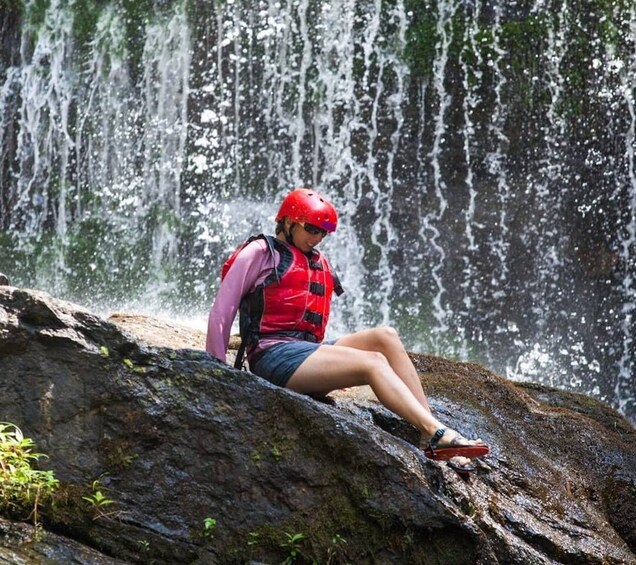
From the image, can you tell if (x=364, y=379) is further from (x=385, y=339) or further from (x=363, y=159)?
(x=363, y=159)

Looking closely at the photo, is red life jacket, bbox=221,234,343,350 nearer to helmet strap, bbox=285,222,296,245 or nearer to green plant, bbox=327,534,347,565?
helmet strap, bbox=285,222,296,245

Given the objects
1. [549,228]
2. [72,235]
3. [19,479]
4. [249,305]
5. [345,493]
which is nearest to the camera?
[19,479]

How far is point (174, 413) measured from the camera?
398cm

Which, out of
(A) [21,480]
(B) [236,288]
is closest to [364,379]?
(B) [236,288]

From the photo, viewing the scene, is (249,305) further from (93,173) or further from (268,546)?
(93,173)

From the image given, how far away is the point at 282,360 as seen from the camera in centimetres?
463

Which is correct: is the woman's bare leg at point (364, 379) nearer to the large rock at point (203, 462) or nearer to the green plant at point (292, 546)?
the large rock at point (203, 462)

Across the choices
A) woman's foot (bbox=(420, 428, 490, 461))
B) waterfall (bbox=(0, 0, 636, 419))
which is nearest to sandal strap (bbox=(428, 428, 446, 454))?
woman's foot (bbox=(420, 428, 490, 461))

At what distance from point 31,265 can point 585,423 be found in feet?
33.5

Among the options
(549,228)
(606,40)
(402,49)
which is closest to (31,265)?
(402,49)

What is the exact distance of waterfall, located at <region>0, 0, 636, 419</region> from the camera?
1347 centimetres

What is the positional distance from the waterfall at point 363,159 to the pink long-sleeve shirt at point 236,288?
839 centimetres

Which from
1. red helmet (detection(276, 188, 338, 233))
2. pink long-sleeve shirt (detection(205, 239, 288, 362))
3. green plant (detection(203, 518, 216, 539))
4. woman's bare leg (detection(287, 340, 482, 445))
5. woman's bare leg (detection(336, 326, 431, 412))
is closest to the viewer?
green plant (detection(203, 518, 216, 539))

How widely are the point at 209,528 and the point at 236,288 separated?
130cm
